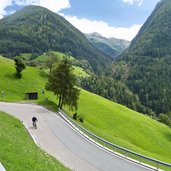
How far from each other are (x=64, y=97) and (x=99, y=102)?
2765cm

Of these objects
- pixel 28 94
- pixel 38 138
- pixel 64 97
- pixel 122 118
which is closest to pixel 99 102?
pixel 122 118

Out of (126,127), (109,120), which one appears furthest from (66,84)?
(126,127)

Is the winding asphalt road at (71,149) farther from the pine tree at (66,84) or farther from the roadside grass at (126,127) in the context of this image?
the roadside grass at (126,127)

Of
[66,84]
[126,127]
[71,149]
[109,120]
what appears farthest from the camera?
[109,120]

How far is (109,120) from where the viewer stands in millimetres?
80250

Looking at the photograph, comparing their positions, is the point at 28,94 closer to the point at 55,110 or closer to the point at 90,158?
the point at 55,110

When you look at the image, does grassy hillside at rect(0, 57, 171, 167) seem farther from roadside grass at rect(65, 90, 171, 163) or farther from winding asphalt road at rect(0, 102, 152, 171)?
winding asphalt road at rect(0, 102, 152, 171)

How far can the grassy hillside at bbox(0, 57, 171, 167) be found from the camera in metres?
70.6

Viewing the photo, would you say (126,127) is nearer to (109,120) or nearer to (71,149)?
(109,120)

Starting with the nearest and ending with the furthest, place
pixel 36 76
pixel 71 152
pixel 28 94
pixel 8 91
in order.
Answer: pixel 71 152
pixel 28 94
pixel 8 91
pixel 36 76

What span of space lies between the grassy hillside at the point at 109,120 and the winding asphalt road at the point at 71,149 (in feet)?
53.2

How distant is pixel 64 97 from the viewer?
224ft

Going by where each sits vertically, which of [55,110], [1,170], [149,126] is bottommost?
[149,126]

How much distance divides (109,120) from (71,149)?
153 feet
